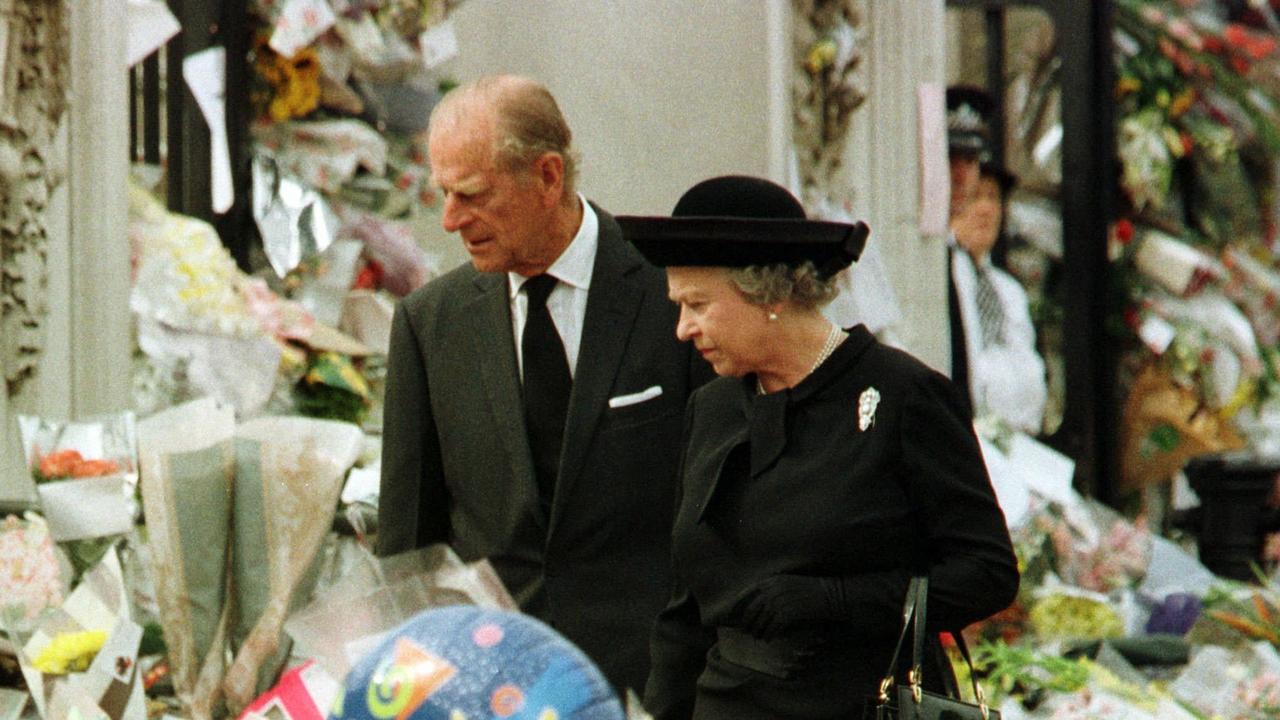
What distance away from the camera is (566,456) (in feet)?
11.8

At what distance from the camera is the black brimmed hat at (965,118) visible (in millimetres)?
8688

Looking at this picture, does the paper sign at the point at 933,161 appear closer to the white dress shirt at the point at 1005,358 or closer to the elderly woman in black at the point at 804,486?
the white dress shirt at the point at 1005,358

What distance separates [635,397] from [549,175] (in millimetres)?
397

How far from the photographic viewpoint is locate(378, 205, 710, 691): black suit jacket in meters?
3.60

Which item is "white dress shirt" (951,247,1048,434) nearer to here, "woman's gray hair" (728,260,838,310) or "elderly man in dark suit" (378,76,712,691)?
"elderly man in dark suit" (378,76,712,691)

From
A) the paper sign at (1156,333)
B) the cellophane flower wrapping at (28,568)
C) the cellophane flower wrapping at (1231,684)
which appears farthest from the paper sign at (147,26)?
the paper sign at (1156,333)

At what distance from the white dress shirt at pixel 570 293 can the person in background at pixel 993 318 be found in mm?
5018

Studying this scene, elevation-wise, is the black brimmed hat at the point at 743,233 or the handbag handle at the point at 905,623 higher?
the black brimmed hat at the point at 743,233

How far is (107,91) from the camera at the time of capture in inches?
205

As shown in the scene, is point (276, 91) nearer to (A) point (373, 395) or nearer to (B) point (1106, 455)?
(A) point (373, 395)

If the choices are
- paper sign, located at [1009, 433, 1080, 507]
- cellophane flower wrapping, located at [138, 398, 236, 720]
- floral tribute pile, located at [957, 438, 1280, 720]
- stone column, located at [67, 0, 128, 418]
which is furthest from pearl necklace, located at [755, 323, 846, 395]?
paper sign, located at [1009, 433, 1080, 507]

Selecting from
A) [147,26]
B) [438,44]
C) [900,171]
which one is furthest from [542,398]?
[900,171]

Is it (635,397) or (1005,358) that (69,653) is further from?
(1005,358)

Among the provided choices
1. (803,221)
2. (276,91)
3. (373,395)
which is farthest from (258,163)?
(803,221)
